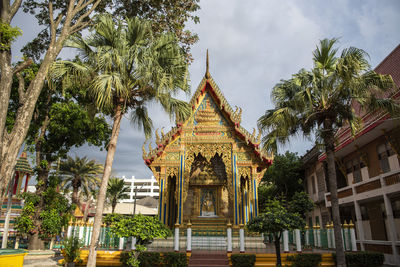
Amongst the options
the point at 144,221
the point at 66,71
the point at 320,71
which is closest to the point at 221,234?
the point at 144,221

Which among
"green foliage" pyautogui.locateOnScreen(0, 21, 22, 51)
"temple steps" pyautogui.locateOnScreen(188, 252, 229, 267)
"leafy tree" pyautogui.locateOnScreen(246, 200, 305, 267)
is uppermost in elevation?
"green foliage" pyautogui.locateOnScreen(0, 21, 22, 51)

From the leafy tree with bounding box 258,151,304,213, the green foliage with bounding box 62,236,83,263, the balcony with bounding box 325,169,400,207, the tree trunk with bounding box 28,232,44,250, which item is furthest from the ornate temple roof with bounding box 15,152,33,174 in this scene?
the leafy tree with bounding box 258,151,304,213

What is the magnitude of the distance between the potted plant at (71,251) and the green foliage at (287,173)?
19.0 m

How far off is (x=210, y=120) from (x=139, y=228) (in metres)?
8.43

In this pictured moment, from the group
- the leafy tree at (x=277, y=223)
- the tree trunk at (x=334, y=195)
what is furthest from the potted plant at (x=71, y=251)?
the tree trunk at (x=334, y=195)

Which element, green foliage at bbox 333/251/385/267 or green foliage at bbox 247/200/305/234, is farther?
green foliage at bbox 333/251/385/267

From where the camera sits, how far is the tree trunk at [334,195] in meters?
8.63

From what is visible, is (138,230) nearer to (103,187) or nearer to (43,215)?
(103,187)

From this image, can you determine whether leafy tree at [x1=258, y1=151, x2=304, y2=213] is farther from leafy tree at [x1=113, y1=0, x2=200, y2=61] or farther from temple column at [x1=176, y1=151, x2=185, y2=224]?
leafy tree at [x1=113, y1=0, x2=200, y2=61]

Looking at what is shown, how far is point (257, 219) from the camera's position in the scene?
9734 millimetres

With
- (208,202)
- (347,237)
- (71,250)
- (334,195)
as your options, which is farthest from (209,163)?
(71,250)

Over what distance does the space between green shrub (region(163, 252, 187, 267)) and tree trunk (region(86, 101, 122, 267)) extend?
3353mm

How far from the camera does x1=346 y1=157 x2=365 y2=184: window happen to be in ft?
56.5

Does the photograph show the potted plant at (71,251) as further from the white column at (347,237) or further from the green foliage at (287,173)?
the green foliage at (287,173)
